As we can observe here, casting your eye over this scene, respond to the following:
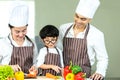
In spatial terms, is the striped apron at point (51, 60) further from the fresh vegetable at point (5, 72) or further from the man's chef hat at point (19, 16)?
the fresh vegetable at point (5, 72)

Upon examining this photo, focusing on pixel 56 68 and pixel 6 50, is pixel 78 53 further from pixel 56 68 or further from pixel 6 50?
pixel 6 50

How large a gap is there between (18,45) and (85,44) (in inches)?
19.2

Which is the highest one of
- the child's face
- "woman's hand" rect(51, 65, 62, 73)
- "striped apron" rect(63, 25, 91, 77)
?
the child's face

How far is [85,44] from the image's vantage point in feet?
7.66

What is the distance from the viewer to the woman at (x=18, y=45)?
2176 mm

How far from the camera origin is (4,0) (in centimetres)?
314

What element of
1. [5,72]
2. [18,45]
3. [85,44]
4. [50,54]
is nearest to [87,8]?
[85,44]

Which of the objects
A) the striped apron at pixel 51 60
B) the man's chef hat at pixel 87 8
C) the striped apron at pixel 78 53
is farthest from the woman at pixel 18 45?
the man's chef hat at pixel 87 8

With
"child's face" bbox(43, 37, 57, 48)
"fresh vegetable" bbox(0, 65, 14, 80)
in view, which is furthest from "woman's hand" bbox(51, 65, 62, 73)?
"fresh vegetable" bbox(0, 65, 14, 80)

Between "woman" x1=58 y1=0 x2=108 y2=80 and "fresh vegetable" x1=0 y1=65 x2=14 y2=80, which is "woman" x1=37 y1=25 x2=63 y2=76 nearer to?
"woman" x1=58 y1=0 x2=108 y2=80

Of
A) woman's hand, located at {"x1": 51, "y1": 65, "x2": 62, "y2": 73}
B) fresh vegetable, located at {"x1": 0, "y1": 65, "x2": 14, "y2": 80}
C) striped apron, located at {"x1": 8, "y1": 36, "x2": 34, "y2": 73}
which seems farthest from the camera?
striped apron, located at {"x1": 8, "y1": 36, "x2": 34, "y2": 73}

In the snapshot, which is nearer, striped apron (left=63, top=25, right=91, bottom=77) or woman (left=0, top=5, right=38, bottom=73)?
woman (left=0, top=5, right=38, bottom=73)

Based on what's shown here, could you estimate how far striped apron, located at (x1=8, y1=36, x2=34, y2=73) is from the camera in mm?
2252

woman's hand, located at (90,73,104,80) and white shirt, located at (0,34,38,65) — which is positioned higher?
white shirt, located at (0,34,38,65)
